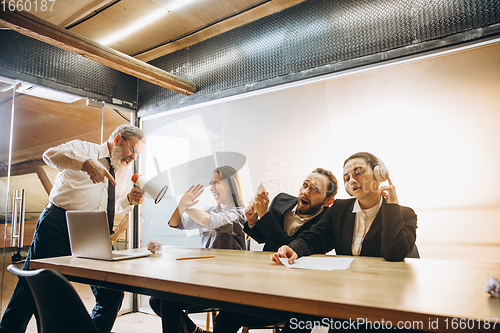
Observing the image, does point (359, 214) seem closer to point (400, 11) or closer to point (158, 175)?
point (400, 11)

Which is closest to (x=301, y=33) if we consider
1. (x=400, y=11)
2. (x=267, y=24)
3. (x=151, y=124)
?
(x=267, y=24)

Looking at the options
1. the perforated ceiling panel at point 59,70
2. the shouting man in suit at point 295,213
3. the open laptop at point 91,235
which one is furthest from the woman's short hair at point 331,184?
the perforated ceiling panel at point 59,70

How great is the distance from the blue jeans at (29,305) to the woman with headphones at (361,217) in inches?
63.4

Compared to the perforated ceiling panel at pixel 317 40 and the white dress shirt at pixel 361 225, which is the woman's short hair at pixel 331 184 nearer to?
the white dress shirt at pixel 361 225

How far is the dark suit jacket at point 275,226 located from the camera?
2699 mm

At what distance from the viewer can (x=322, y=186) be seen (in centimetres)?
273

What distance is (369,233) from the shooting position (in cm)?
219

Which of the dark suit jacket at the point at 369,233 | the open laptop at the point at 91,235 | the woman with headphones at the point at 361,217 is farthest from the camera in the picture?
the woman with headphones at the point at 361,217

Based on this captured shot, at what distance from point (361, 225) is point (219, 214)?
4.80 feet

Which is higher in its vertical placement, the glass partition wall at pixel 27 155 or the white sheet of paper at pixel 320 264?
the glass partition wall at pixel 27 155

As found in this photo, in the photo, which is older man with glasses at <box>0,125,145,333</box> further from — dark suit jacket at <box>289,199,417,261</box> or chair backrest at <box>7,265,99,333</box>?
dark suit jacket at <box>289,199,417,261</box>

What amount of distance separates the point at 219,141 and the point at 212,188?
0.53 meters

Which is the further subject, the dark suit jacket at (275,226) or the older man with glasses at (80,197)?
the dark suit jacket at (275,226)

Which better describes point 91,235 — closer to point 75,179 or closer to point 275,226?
point 75,179
